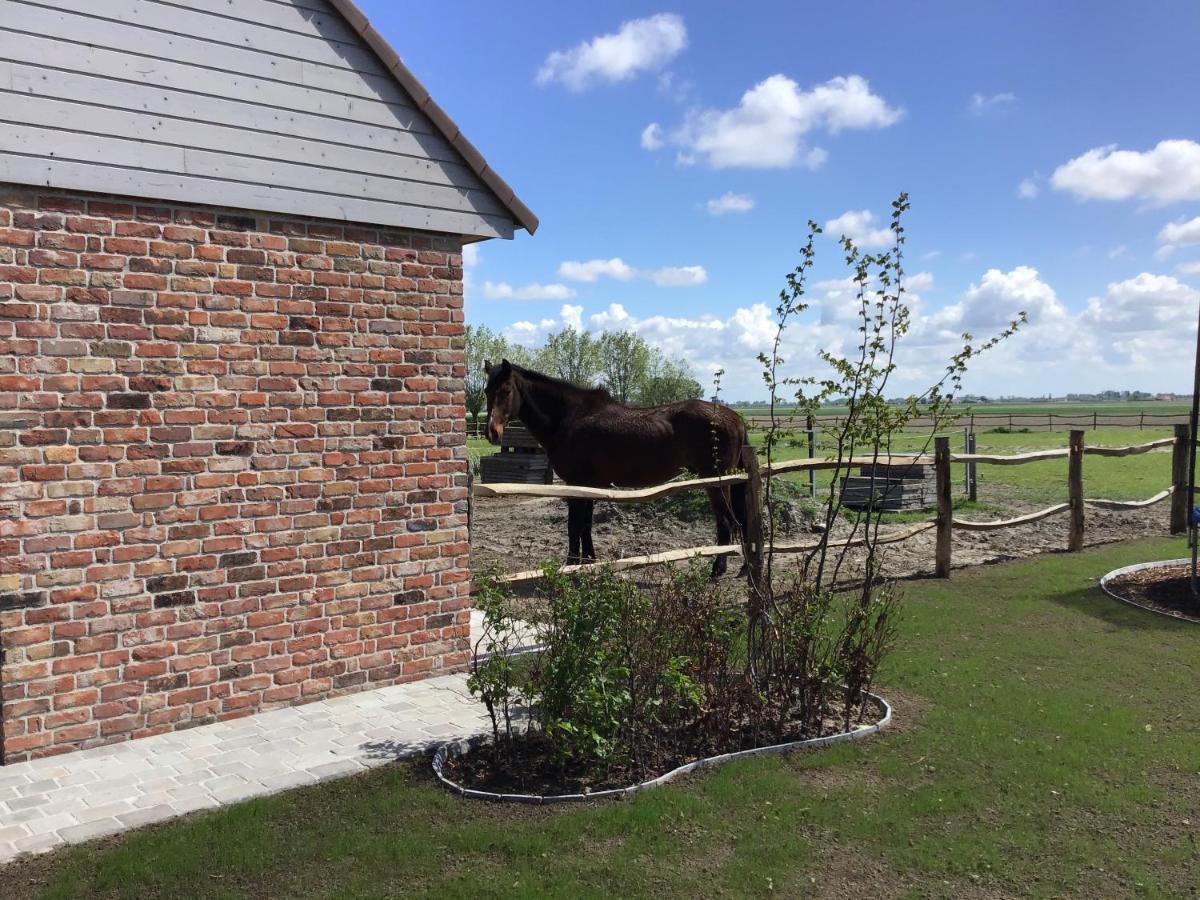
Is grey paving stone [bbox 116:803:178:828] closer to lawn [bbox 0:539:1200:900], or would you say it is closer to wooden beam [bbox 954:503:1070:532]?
lawn [bbox 0:539:1200:900]

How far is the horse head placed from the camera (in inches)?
353

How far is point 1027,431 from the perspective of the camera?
4844cm

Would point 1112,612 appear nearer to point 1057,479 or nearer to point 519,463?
point 519,463

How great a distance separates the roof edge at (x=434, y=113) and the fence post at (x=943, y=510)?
528 cm

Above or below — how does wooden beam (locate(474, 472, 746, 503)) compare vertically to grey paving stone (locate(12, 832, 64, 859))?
above

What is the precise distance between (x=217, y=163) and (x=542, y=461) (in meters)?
10.9

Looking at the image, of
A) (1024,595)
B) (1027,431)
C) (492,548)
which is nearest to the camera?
(1024,595)

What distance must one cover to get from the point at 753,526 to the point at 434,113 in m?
3.39

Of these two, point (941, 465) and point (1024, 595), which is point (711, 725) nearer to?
point (1024, 595)

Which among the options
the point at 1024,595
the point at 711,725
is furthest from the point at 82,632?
the point at 1024,595

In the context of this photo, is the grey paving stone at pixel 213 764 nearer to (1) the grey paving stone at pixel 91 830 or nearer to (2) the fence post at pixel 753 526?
(1) the grey paving stone at pixel 91 830

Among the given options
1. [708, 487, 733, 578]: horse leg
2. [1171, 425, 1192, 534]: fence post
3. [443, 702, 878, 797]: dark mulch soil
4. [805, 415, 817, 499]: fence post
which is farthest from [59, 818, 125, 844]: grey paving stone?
[1171, 425, 1192, 534]: fence post

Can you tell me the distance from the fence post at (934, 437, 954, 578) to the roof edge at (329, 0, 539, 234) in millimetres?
5284

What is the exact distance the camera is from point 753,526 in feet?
20.2
